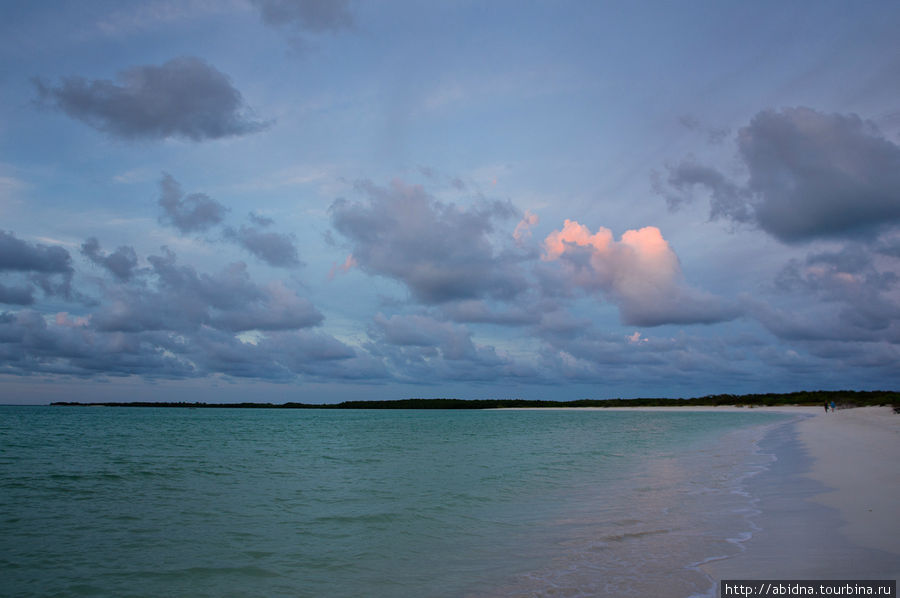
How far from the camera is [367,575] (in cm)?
910

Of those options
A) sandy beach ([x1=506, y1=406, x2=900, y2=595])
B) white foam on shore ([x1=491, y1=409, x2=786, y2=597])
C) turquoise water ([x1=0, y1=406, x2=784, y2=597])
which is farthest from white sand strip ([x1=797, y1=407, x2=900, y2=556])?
turquoise water ([x1=0, y1=406, x2=784, y2=597])

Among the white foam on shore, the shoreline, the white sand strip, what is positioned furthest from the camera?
the white sand strip

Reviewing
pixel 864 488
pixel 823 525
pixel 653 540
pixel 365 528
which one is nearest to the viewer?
pixel 823 525

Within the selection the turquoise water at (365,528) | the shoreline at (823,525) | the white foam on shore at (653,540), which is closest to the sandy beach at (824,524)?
the shoreline at (823,525)

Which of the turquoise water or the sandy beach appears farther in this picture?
the turquoise water

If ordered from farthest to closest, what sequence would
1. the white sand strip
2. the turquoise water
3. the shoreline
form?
the white sand strip
the turquoise water
the shoreline

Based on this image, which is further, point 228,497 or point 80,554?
point 228,497

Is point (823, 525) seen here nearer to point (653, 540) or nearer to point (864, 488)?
point (653, 540)

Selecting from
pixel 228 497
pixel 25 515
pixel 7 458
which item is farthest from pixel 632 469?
pixel 7 458

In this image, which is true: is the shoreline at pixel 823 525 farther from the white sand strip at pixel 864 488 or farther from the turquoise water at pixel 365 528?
the turquoise water at pixel 365 528

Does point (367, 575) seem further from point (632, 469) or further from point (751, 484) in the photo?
point (632, 469)

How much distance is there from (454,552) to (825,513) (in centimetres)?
781

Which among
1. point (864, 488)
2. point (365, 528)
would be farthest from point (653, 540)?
point (864, 488)

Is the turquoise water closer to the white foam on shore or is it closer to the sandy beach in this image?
the white foam on shore
